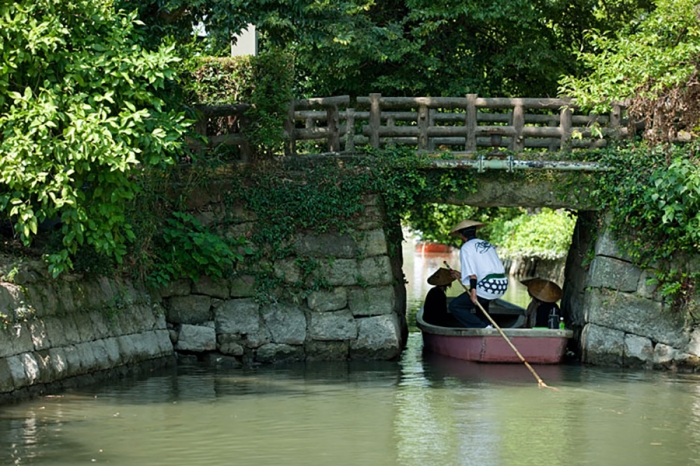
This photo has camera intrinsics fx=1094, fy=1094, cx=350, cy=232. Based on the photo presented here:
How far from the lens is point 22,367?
11.7 m

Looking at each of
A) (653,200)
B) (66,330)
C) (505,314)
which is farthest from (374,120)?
(66,330)

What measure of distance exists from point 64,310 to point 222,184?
3.52 m

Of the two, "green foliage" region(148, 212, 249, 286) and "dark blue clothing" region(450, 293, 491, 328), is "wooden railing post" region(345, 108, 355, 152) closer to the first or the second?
"green foliage" region(148, 212, 249, 286)

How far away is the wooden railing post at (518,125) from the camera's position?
52.6 feet

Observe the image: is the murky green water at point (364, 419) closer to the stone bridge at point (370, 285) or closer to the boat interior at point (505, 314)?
the stone bridge at point (370, 285)

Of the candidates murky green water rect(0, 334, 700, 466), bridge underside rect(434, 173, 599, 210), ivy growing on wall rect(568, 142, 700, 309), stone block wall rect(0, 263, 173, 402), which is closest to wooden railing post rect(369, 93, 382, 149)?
bridge underside rect(434, 173, 599, 210)

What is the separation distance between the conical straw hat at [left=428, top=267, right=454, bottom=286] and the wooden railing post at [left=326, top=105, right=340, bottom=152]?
2.59m

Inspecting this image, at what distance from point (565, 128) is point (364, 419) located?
21.4 ft

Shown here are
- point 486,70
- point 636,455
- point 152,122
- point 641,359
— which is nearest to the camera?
point 636,455

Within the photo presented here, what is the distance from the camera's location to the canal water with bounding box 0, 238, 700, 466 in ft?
31.9

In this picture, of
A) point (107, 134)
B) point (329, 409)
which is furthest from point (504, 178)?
point (107, 134)

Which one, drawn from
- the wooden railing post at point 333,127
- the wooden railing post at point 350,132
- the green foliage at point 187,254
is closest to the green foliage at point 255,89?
the wooden railing post at point 333,127

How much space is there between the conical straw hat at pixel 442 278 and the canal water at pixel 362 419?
2.47 m

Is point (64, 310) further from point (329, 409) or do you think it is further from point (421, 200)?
point (421, 200)
